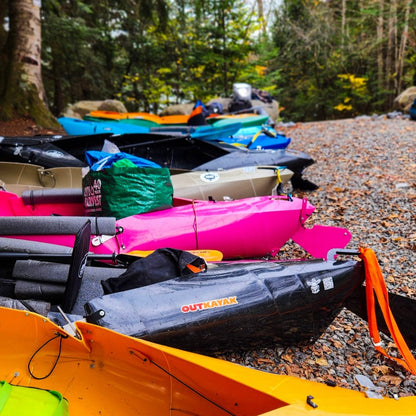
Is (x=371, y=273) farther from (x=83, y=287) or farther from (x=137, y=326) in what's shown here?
(x=83, y=287)

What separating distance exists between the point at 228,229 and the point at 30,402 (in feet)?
6.47

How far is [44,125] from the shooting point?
729cm

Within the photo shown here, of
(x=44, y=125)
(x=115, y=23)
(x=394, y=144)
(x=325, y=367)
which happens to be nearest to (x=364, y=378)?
(x=325, y=367)

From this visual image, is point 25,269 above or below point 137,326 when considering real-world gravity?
above

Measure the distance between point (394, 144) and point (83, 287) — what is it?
6.98 meters

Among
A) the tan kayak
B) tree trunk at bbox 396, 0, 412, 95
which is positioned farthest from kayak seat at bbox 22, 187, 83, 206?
tree trunk at bbox 396, 0, 412, 95

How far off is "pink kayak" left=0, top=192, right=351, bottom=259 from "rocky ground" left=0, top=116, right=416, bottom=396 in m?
0.50

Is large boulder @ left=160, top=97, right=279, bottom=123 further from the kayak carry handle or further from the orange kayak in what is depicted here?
the kayak carry handle

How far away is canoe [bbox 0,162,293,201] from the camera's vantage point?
13.2 ft

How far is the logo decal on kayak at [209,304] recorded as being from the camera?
1.92m

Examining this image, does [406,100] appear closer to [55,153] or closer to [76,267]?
[55,153]

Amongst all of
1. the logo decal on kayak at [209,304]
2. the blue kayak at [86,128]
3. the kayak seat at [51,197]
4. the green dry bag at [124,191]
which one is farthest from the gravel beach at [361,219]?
the blue kayak at [86,128]

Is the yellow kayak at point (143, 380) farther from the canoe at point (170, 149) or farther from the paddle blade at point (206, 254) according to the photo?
the canoe at point (170, 149)

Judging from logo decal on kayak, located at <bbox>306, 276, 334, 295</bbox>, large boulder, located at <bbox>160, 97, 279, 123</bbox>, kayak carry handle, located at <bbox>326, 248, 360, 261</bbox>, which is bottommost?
logo decal on kayak, located at <bbox>306, 276, 334, 295</bbox>
